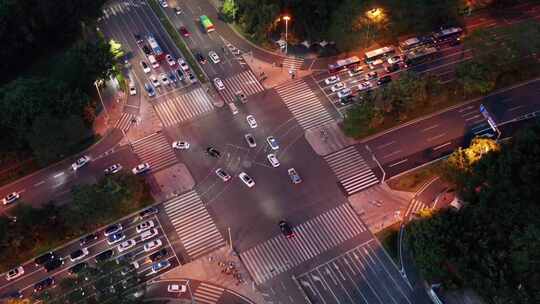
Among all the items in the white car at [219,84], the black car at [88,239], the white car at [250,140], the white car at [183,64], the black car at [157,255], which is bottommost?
the black car at [157,255]

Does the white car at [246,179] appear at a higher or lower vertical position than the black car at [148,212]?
lower

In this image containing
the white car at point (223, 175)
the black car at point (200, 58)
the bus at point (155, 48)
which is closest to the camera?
the white car at point (223, 175)

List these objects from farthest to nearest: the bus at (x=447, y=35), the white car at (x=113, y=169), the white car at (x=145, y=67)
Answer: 1. the bus at (x=447, y=35)
2. the white car at (x=145, y=67)
3. the white car at (x=113, y=169)

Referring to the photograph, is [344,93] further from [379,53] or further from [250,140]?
[250,140]

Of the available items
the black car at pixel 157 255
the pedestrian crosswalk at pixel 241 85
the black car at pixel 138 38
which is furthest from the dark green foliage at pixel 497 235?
the black car at pixel 138 38

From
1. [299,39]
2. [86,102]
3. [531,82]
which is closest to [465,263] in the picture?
[531,82]

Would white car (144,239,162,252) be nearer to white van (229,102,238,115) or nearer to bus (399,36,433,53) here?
→ white van (229,102,238,115)

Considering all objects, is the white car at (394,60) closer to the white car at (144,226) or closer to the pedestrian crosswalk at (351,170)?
the pedestrian crosswalk at (351,170)

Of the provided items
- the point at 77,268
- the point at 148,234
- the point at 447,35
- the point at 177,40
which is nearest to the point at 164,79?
the point at 177,40

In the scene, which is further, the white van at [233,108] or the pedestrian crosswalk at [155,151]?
the white van at [233,108]
